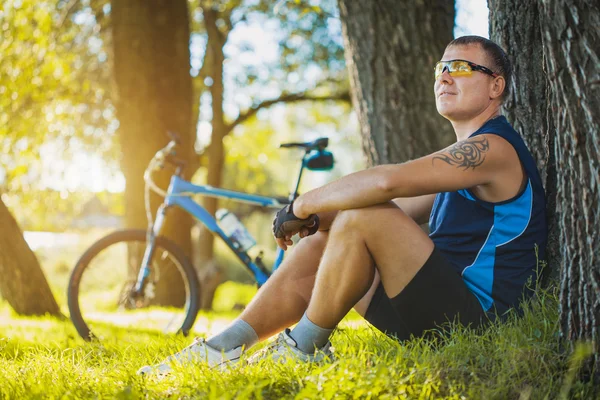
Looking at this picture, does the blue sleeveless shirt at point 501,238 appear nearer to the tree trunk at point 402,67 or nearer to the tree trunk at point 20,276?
the tree trunk at point 402,67

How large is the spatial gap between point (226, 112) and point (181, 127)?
6414 mm

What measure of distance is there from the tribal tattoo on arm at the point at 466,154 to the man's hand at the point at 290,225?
619 mm

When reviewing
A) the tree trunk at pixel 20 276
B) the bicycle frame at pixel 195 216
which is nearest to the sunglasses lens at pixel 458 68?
the bicycle frame at pixel 195 216

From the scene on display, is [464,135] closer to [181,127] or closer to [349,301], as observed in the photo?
[349,301]

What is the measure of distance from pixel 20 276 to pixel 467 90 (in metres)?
3.91

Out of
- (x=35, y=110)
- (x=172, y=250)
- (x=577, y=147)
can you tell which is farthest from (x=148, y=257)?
(x=35, y=110)

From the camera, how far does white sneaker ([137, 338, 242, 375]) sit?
99.7 inches

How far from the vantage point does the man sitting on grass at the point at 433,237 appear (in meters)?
2.52

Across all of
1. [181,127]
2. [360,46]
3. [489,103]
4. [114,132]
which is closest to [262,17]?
[114,132]

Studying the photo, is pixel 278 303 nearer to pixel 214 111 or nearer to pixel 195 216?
pixel 195 216

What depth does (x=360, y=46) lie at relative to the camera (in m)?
4.62

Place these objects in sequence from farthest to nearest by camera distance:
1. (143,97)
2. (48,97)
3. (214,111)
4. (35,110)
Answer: (214,111), (48,97), (35,110), (143,97)

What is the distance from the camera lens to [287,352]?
2.55 m

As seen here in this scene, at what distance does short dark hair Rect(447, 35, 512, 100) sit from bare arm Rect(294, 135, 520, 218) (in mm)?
427
